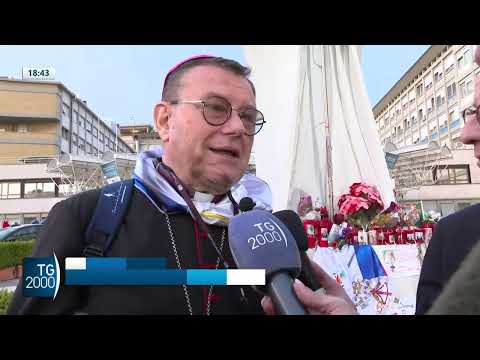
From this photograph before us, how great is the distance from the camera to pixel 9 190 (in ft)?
7.20

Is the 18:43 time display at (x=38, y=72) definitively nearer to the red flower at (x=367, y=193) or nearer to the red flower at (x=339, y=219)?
the red flower at (x=339, y=219)

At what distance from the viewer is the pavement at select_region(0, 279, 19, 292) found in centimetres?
172

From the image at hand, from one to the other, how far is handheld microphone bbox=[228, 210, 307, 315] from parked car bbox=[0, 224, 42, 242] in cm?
98

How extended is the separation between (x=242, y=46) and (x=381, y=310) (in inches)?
67.0

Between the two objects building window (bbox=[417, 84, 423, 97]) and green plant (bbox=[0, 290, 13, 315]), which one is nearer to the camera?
green plant (bbox=[0, 290, 13, 315])

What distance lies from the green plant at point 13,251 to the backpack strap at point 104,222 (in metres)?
0.42

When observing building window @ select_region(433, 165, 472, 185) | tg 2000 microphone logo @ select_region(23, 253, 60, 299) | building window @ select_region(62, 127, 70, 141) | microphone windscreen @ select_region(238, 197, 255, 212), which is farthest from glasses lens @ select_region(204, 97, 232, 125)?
building window @ select_region(433, 165, 472, 185)

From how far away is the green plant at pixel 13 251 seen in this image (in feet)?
5.82

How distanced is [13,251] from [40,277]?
0.55 metres

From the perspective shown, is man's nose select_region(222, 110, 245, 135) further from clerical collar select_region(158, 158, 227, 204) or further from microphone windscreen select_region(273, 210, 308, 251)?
microphone windscreen select_region(273, 210, 308, 251)
